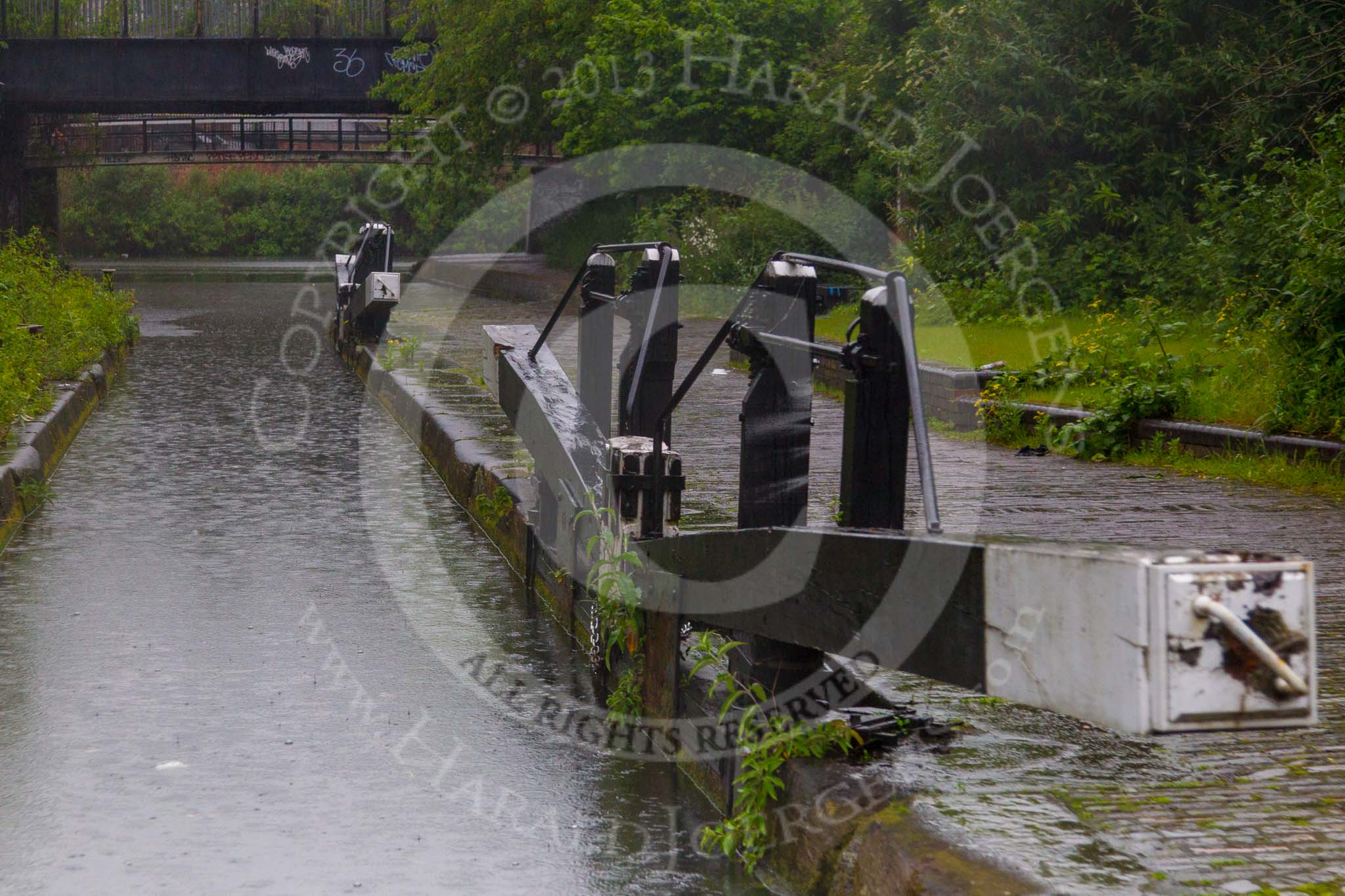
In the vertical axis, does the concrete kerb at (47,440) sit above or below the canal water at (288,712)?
above

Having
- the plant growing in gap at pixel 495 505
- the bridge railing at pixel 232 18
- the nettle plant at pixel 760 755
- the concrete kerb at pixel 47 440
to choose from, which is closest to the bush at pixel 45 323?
the concrete kerb at pixel 47 440

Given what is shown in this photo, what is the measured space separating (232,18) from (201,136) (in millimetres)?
24824

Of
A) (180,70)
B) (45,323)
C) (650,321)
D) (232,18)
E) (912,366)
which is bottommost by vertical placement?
(912,366)

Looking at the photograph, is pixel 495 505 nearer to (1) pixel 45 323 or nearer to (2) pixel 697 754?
(2) pixel 697 754

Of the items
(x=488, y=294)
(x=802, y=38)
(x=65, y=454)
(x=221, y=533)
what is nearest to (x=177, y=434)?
(x=65, y=454)

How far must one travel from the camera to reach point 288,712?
4.90 metres

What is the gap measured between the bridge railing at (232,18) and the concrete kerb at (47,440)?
1974 cm

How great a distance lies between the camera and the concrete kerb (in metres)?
7.75

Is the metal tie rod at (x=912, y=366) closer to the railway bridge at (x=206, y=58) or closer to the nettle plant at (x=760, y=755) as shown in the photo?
the nettle plant at (x=760, y=755)

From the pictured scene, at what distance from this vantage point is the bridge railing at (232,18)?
105ft

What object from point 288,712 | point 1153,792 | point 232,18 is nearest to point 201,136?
point 232,18

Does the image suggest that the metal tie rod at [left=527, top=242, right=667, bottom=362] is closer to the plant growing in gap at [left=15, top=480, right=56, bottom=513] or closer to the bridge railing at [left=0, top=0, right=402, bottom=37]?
the plant growing in gap at [left=15, top=480, right=56, bottom=513]

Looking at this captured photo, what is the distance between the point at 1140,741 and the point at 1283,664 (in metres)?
1.62

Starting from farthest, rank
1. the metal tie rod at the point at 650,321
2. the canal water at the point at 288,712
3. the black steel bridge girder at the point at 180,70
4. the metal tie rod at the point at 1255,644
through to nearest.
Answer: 1. the black steel bridge girder at the point at 180,70
2. the metal tie rod at the point at 650,321
3. the canal water at the point at 288,712
4. the metal tie rod at the point at 1255,644
